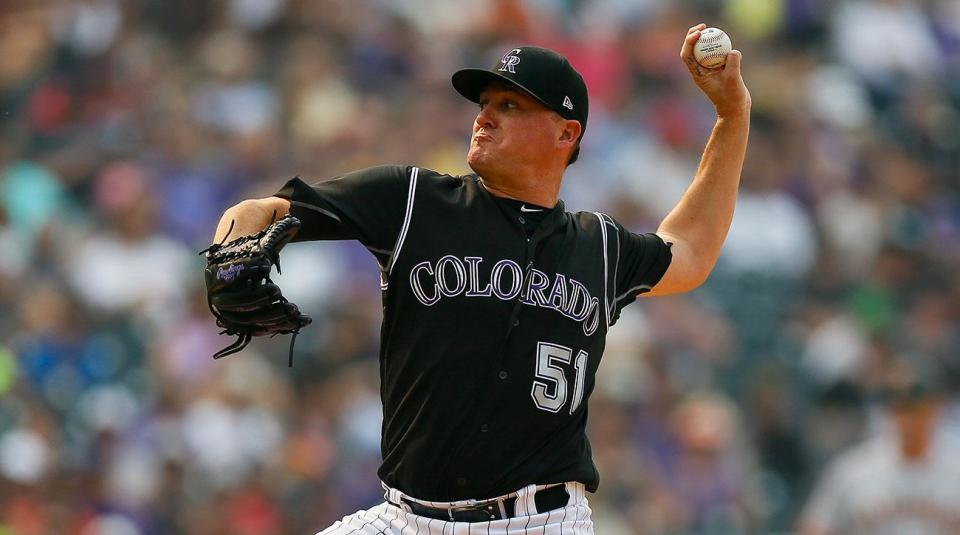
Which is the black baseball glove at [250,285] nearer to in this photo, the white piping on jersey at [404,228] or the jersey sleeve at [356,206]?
the jersey sleeve at [356,206]

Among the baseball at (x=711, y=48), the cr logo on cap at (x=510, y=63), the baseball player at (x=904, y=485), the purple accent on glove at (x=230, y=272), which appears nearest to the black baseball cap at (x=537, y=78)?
the cr logo on cap at (x=510, y=63)

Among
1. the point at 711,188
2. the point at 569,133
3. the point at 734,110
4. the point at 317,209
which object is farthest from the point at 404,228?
the point at 734,110

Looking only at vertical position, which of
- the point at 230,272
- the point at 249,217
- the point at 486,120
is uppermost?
the point at 486,120

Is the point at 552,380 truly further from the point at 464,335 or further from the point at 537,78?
Answer: the point at 537,78

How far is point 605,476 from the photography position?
330 inches

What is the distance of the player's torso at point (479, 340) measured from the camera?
388 cm

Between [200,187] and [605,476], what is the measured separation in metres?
3.57

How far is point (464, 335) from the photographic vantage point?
390 cm

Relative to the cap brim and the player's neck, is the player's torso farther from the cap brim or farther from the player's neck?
the cap brim

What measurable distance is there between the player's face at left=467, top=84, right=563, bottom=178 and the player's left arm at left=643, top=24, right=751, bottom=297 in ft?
1.96

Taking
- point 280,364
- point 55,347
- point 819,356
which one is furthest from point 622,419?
point 55,347

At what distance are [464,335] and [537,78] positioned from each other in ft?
2.63

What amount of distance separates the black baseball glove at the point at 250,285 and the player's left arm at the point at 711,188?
52.4 inches

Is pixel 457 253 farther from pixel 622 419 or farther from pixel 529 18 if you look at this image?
pixel 529 18
